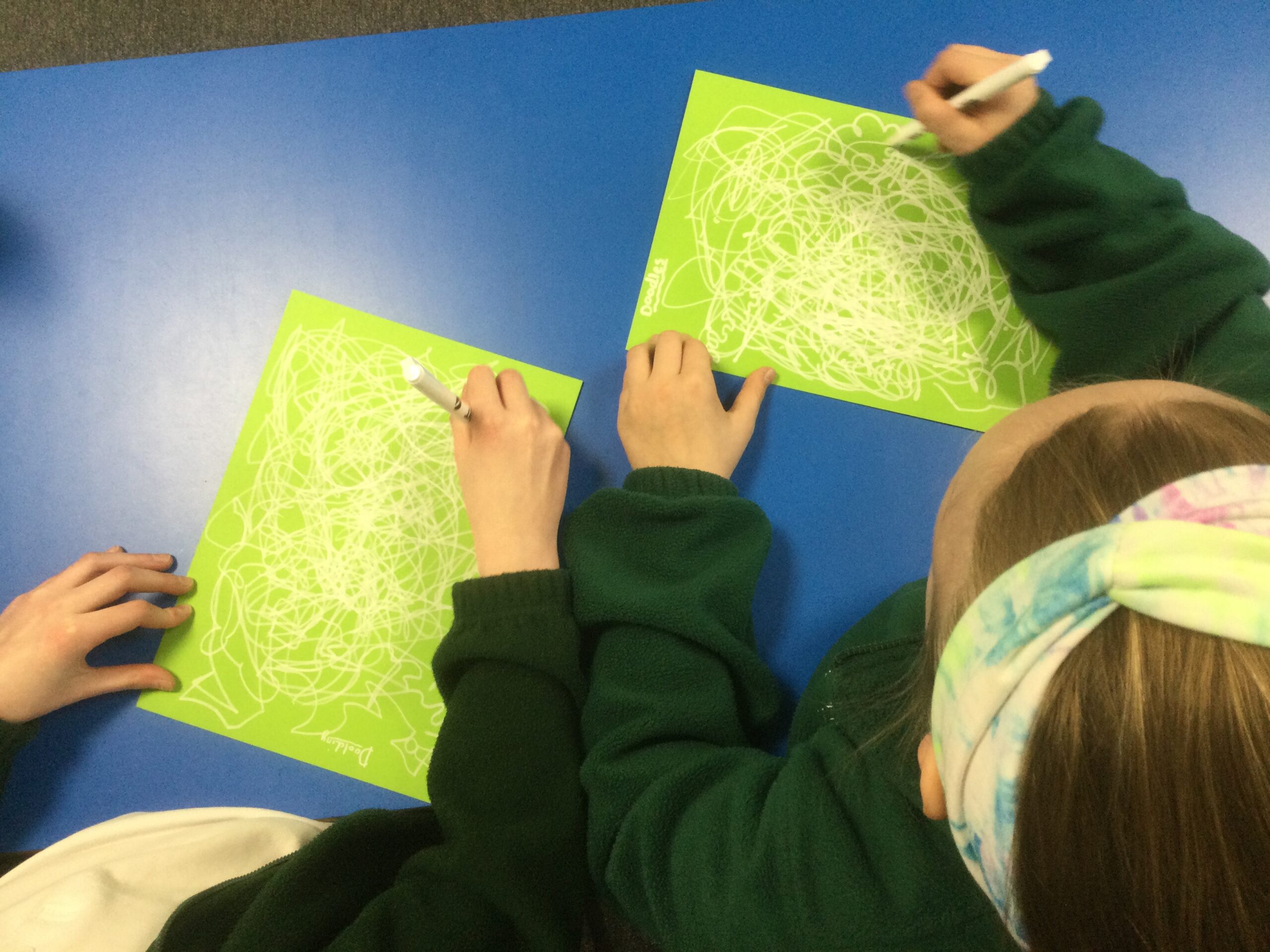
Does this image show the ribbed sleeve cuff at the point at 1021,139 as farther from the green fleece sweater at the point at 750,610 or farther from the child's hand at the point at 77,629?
the child's hand at the point at 77,629

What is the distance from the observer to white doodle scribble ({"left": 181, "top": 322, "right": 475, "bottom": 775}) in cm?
49

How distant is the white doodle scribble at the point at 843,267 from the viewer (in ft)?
1.69

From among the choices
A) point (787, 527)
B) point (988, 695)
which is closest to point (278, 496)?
point (787, 527)

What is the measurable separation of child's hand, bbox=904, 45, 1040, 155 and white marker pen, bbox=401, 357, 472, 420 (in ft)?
1.28

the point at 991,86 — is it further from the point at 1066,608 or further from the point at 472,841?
the point at 472,841

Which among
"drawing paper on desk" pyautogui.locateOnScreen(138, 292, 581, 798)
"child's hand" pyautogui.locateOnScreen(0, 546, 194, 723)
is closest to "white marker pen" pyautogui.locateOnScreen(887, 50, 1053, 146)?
"drawing paper on desk" pyautogui.locateOnScreen(138, 292, 581, 798)

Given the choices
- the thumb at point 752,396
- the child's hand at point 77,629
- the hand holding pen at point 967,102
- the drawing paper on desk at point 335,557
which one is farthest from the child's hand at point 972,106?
the child's hand at point 77,629

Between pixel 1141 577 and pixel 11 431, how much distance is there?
2.33 feet

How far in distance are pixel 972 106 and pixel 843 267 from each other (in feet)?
0.45

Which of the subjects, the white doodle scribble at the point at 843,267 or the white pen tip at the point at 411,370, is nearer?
the white pen tip at the point at 411,370

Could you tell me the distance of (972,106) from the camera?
0.49 m

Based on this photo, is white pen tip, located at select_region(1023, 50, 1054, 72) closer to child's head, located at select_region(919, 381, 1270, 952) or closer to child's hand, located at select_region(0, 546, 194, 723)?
child's head, located at select_region(919, 381, 1270, 952)

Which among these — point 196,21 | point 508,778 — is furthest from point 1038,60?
point 196,21

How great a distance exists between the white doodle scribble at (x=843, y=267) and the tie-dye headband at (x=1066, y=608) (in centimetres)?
29
